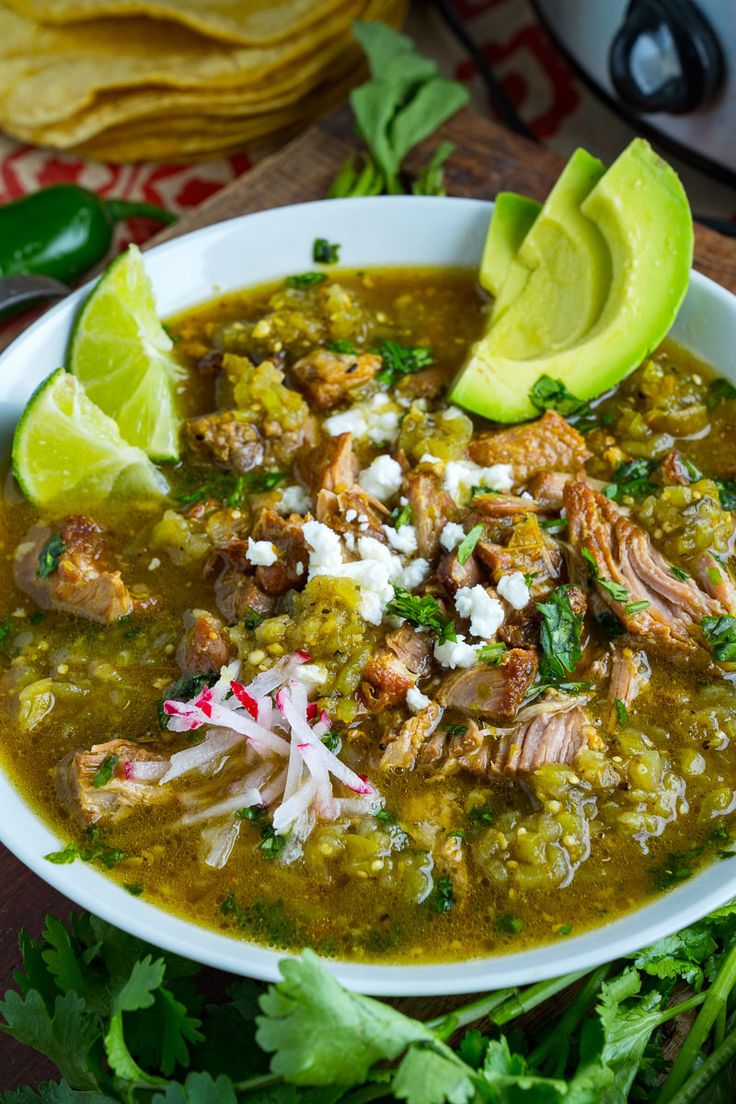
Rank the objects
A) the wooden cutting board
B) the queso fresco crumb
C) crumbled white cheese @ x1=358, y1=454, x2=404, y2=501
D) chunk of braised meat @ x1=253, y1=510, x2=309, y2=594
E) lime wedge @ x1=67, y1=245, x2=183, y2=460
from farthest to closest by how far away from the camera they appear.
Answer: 1. the wooden cutting board
2. lime wedge @ x1=67, y1=245, x2=183, y2=460
3. crumbled white cheese @ x1=358, y1=454, x2=404, y2=501
4. chunk of braised meat @ x1=253, y1=510, x2=309, y2=594
5. the queso fresco crumb

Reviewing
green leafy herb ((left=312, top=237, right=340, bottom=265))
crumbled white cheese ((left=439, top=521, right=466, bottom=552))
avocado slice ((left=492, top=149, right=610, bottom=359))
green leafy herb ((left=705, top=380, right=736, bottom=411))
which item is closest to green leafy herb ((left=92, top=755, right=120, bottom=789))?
crumbled white cheese ((left=439, top=521, right=466, bottom=552))

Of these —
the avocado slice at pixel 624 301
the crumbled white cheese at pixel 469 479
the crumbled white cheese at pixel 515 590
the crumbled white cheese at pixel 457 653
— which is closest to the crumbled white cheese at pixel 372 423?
the avocado slice at pixel 624 301

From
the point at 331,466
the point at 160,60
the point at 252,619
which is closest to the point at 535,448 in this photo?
the point at 331,466

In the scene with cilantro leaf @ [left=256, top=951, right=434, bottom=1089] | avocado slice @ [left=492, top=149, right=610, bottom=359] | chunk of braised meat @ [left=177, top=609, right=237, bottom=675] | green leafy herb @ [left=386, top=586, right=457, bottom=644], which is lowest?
chunk of braised meat @ [left=177, top=609, right=237, bottom=675]

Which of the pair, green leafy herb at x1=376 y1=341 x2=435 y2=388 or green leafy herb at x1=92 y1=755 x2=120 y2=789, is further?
green leafy herb at x1=376 y1=341 x2=435 y2=388

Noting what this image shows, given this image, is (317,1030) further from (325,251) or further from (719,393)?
(325,251)

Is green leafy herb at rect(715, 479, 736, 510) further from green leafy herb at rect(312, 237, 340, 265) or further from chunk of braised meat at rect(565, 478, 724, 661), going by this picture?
green leafy herb at rect(312, 237, 340, 265)

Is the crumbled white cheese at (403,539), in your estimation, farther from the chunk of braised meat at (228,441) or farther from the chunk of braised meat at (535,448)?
the chunk of braised meat at (228,441)
